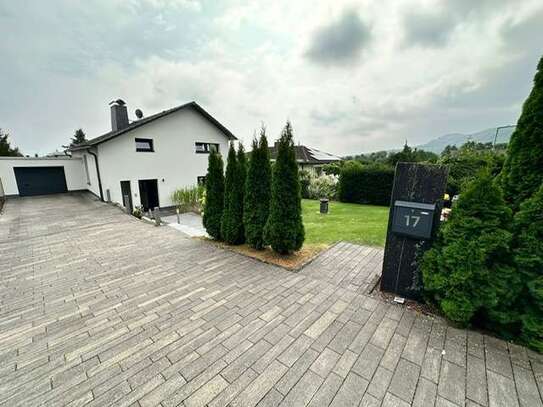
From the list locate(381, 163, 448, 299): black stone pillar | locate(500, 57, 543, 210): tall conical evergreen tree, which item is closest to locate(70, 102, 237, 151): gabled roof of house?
locate(381, 163, 448, 299): black stone pillar

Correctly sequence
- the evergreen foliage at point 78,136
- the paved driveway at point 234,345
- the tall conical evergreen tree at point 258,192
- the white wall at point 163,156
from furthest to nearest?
the evergreen foliage at point 78,136, the white wall at point 163,156, the tall conical evergreen tree at point 258,192, the paved driveway at point 234,345

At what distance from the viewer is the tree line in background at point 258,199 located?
14.0 ft

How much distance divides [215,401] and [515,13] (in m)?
7.65

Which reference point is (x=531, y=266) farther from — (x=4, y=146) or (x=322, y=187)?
(x=4, y=146)

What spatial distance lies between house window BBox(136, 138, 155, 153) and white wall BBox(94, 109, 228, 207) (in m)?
0.21

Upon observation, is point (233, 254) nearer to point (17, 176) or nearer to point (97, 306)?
point (97, 306)

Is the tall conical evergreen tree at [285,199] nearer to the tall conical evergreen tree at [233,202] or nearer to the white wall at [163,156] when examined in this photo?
the tall conical evergreen tree at [233,202]

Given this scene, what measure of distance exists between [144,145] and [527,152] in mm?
15514

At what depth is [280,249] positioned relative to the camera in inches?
178

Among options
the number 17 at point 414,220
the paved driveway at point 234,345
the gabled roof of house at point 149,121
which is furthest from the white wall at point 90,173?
the number 17 at point 414,220

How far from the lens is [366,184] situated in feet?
44.7

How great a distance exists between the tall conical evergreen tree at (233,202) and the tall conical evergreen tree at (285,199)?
3.71ft

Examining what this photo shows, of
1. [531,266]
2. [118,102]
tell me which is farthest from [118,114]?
[531,266]

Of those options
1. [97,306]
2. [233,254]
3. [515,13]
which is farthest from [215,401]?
[515,13]
